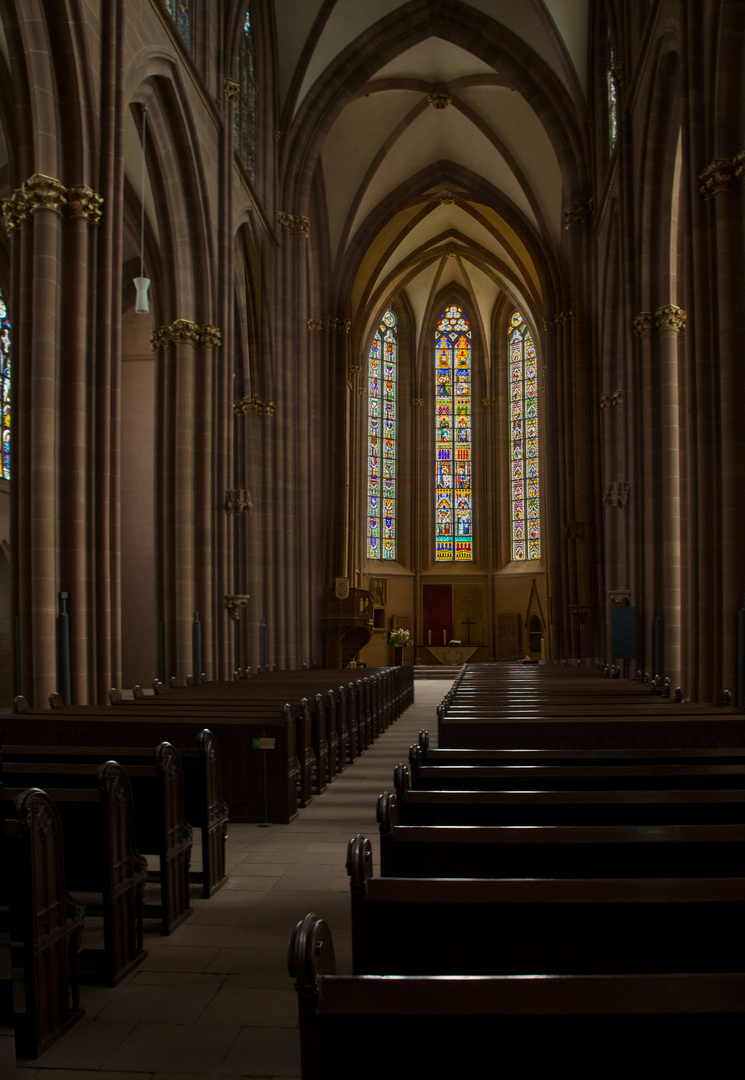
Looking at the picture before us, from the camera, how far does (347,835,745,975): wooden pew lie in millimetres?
2533

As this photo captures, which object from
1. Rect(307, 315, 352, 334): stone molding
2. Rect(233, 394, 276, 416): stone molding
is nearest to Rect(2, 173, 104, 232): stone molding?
Rect(233, 394, 276, 416): stone molding

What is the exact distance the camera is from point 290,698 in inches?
368

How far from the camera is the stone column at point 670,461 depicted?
1492 centimetres

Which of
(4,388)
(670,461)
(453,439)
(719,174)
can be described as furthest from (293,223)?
(453,439)

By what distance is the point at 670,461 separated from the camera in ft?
50.1

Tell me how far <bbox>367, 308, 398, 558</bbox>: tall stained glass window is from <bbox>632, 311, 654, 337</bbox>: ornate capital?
21.8 metres

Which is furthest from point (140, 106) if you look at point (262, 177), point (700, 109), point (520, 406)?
point (520, 406)

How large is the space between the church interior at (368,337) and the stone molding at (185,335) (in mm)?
37

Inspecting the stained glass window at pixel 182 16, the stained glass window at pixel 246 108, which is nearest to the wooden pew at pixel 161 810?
the stained glass window at pixel 182 16

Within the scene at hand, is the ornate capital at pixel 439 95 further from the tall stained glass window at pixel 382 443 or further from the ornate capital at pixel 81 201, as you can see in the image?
the ornate capital at pixel 81 201

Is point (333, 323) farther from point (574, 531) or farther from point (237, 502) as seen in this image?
point (237, 502)

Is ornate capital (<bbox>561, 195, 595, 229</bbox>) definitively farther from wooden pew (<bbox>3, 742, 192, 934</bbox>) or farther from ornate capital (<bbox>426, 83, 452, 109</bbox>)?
wooden pew (<bbox>3, 742, 192, 934</bbox>)

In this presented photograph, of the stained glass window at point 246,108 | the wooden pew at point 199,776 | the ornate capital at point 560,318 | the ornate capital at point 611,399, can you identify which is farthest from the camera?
the ornate capital at point 560,318

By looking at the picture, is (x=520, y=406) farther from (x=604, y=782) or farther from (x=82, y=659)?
(x=604, y=782)
